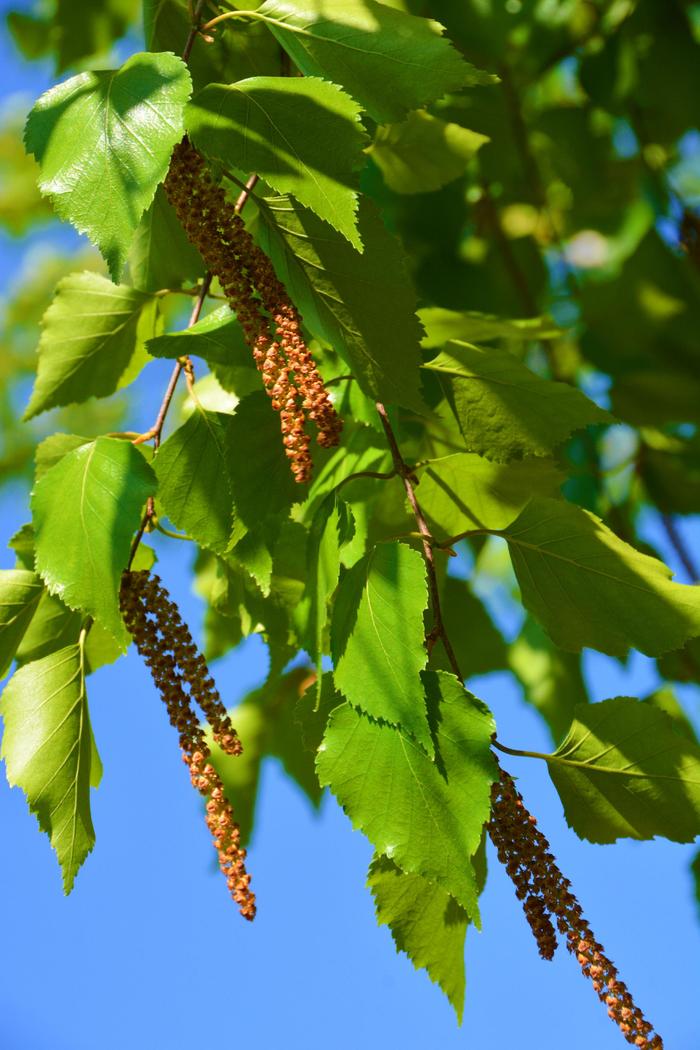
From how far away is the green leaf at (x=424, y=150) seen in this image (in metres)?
1.09

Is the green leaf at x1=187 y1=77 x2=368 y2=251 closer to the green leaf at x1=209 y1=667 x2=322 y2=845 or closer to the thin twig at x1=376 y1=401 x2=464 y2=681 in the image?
the thin twig at x1=376 y1=401 x2=464 y2=681

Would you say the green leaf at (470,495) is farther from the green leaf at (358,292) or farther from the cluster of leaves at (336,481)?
the green leaf at (358,292)

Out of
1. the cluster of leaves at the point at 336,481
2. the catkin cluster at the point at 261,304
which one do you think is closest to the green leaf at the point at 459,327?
the cluster of leaves at the point at 336,481

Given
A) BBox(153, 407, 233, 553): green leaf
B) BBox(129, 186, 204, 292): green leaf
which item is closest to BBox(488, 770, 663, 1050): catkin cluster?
BBox(153, 407, 233, 553): green leaf

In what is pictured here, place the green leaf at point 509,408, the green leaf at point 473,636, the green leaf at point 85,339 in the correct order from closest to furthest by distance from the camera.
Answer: the green leaf at point 509,408
the green leaf at point 85,339
the green leaf at point 473,636

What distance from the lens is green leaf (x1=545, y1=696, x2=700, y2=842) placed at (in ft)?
2.22

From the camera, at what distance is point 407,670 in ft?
1.87

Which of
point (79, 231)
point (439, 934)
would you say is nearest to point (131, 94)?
point (79, 231)

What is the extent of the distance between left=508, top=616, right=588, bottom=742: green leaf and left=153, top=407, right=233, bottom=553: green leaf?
789 mm

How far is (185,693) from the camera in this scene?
64 centimetres

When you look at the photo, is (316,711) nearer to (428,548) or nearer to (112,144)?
(428,548)

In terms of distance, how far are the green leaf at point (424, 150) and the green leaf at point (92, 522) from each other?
0.54m

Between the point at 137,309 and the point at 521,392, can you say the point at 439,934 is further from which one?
the point at 137,309

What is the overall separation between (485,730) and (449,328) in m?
0.54
